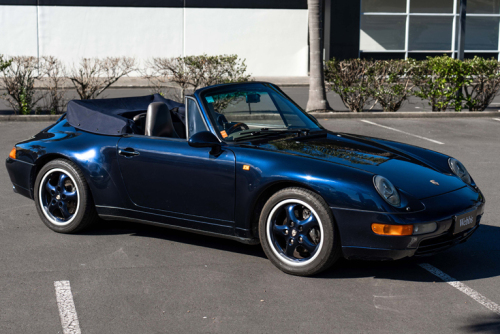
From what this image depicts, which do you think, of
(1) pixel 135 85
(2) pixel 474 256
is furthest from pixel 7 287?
(1) pixel 135 85

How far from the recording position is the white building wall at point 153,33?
87.3 feet

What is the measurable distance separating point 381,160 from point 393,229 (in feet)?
2.60

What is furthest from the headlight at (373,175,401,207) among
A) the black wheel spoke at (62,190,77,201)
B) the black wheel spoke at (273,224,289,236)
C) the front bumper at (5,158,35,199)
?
the front bumper at (5,158,35,199)

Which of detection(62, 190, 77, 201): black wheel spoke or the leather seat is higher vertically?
the leather seat

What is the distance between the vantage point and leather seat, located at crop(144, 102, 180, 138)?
5535 mm

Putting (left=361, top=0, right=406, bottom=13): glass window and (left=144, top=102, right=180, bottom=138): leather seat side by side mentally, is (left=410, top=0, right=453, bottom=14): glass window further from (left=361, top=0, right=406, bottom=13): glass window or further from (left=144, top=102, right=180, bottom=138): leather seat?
(left=144, top=102, right=180, bottom=138): leather seat

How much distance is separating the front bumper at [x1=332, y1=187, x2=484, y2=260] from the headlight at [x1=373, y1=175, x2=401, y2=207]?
122 millimetres

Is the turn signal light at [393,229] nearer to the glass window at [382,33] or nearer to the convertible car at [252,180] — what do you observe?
the convertible car at [252,180]

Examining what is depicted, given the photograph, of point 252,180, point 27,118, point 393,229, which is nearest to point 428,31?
point 27,118

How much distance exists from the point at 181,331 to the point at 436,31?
2662cm

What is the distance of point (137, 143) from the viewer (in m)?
5.44

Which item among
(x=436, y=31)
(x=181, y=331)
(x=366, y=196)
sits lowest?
(x=181, y=331)

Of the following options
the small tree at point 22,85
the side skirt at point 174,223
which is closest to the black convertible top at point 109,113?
the side skirt at point 174,223

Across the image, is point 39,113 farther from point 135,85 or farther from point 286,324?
point 286,324
